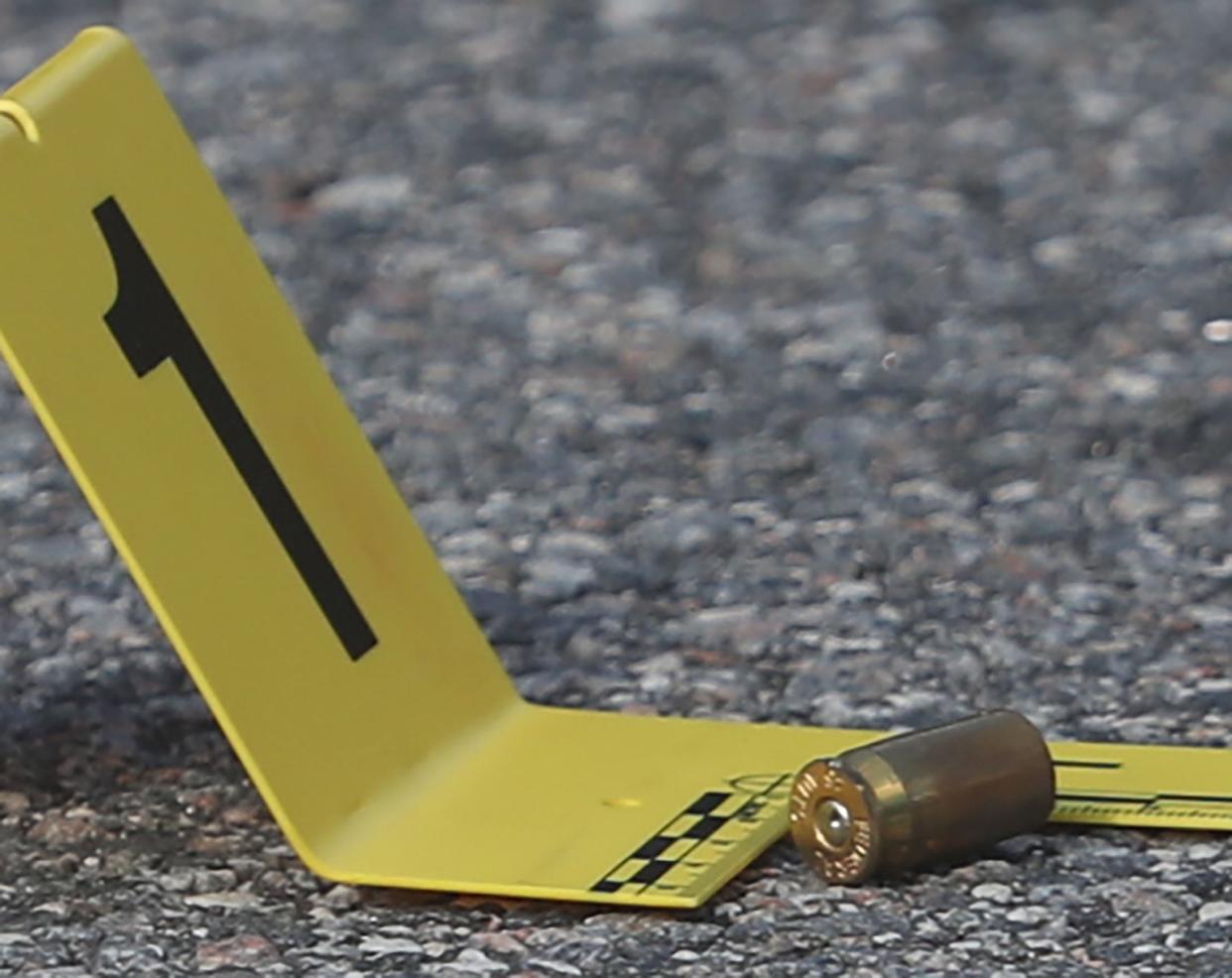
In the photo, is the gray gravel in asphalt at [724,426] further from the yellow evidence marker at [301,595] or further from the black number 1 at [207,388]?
the black number 1 at [207,388]

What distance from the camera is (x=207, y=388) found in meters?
1.97

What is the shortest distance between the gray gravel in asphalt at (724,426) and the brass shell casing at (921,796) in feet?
0.09

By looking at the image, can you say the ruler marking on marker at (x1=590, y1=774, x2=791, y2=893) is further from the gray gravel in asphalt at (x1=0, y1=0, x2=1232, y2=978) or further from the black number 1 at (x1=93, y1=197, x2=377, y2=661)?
the black number 1 at (x1=93, y1=197, x2=377, y2=661)

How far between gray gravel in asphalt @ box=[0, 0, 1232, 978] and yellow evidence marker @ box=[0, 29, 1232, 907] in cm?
5

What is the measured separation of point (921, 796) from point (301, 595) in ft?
1.64

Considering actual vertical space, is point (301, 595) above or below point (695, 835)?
above

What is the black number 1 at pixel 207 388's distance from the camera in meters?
1.91

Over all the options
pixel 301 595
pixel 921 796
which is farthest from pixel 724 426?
pixel 921 796

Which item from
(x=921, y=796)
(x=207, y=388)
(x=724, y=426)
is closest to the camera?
(x=921, y=796)

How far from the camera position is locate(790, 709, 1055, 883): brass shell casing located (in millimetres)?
1763

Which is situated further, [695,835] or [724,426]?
[724,426]

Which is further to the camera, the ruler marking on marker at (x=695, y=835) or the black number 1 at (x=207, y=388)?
the black number 1 at (x=207, y=388)

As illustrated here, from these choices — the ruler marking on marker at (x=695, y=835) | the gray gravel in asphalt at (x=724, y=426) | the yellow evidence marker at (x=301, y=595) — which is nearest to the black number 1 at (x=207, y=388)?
the yellow evidence marker at (x=301, y=595)

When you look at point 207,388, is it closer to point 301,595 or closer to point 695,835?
point 301,595
